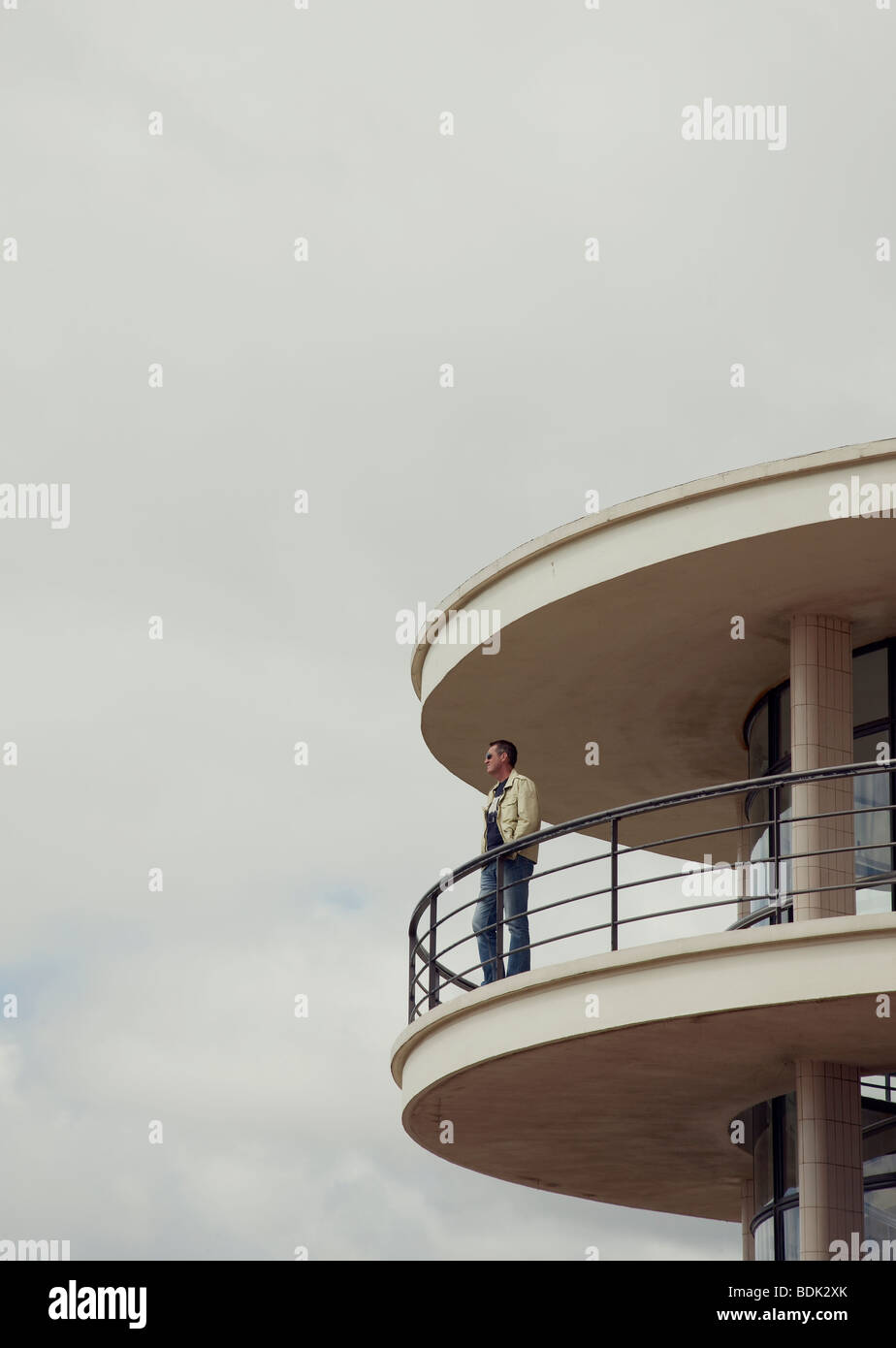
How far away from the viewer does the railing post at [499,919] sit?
1498cm

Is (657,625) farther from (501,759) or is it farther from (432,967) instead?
(432,967)

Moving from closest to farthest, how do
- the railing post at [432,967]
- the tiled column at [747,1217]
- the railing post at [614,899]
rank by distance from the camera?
the railing post at [614,899], the railing post at [432,967], the tiled column at [747,1217]

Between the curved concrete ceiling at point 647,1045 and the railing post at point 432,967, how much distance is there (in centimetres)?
46

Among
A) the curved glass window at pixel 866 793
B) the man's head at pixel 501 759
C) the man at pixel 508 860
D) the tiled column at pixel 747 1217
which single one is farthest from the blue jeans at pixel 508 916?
the tiled column at pixel 747 1217

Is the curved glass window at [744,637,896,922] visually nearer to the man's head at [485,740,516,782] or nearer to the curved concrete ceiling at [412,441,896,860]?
the curved concrete ceiling at [412,441,896,860]

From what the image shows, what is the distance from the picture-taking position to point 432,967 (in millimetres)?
16391

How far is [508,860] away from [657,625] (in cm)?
245

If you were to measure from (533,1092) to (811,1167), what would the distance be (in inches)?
107

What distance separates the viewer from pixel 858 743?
1550 cm

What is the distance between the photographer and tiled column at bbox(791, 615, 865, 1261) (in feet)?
46.1

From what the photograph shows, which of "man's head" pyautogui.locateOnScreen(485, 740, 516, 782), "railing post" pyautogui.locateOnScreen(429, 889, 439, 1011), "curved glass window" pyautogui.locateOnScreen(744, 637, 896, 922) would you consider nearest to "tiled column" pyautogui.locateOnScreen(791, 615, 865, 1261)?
"curved glass window" pyautogui.locateOnScreen(744, 637, 896, 922)

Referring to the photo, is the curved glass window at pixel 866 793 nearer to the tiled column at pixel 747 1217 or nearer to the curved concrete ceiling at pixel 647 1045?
the curved concrete ceiling at pixel 647 1045
